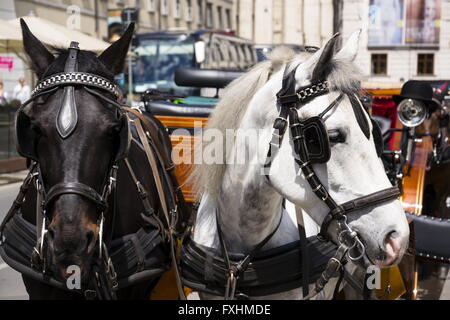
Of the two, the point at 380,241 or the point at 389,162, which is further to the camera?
the point at 389,162

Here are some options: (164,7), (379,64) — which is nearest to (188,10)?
(164,7)

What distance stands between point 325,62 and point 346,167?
17.5 inches

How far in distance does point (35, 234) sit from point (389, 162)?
9.17ft

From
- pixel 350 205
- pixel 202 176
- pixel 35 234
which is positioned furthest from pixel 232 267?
pixel 35 234

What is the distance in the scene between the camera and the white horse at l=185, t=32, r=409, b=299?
8.00 feet

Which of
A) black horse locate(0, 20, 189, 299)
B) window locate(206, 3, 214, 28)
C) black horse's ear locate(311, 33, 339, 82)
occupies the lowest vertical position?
black horse locate(0, 20, 189, 299)

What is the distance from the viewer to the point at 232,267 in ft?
9.54

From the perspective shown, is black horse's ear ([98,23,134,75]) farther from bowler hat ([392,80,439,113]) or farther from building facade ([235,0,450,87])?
building facade ([235,0,450,87])

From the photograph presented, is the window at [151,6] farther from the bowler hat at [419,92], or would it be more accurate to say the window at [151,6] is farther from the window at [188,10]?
the bowler hat at [419,92]

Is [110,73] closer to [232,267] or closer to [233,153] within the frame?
[233,153]

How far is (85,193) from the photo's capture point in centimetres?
234

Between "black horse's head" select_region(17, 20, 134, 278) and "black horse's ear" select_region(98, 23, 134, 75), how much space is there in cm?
18

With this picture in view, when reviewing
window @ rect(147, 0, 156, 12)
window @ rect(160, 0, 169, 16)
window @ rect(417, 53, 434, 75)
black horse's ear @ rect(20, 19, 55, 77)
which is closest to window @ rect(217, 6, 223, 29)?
window @ rect(160, 0, 169, 16)

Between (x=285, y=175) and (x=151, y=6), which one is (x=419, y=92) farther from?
(x=151, y=6)
